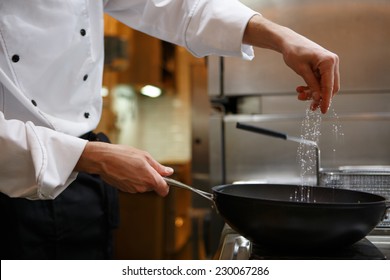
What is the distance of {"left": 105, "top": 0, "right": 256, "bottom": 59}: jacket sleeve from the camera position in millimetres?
1022

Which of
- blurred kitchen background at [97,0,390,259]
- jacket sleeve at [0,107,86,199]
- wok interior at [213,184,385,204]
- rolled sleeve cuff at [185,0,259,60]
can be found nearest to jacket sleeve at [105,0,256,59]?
rolled sleeve cuff at [185,0,259,60]

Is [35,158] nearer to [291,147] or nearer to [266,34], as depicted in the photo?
[266,34]

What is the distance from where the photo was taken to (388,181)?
0.98 metres

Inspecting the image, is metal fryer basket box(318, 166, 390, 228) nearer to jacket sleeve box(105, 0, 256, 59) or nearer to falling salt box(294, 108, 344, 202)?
falling salt box(294, 108, 344, 202)

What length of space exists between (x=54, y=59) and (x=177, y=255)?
8.82ft

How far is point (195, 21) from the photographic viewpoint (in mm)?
1104

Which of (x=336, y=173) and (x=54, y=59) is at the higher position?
(x=54, y=59)

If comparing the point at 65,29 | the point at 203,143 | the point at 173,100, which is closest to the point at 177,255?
the point at 203,143

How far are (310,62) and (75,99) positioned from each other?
59 centimetres

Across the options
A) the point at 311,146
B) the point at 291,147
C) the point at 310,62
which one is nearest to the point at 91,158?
the point at 310,62

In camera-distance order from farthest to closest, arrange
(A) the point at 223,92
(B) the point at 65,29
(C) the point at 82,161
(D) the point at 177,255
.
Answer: (D) the point at 177,255, (A) the point at 223,92, (B) the point at 65,29, (C) the point at 82,161

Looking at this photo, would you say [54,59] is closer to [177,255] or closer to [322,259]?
[322,259]

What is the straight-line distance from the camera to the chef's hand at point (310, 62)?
83 cm

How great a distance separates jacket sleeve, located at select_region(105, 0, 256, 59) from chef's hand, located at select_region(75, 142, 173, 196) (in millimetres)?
407
